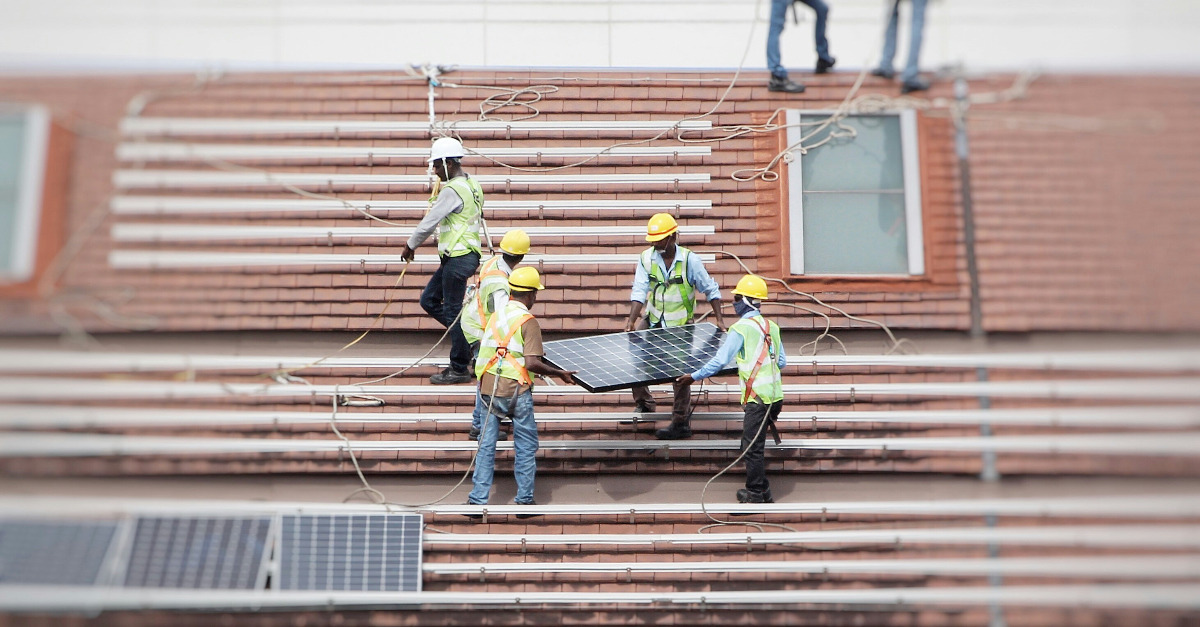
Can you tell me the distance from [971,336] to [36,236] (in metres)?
7.60

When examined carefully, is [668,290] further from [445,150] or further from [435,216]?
[445,150]

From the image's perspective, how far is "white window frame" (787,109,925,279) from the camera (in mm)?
10930

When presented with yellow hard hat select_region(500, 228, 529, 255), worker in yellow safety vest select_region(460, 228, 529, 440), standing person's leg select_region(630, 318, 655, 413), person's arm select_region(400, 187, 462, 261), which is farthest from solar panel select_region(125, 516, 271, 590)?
standing person's leg select_region(630, 318, 655, 413)

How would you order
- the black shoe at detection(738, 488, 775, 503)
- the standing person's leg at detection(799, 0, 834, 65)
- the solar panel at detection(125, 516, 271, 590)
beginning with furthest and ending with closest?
the standing person's leg at detection(799, 0, 834, 65) < the black shoe at detection(738, 488, 775, 503) < the solar panel at detection(125, 516, 271, 590)

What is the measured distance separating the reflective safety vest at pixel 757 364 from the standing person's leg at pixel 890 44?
3.48 meters

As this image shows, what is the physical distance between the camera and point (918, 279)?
35.7ft

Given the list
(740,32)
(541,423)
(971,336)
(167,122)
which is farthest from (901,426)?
(167,122)

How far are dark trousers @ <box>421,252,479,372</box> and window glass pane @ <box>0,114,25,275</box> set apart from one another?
3774mm

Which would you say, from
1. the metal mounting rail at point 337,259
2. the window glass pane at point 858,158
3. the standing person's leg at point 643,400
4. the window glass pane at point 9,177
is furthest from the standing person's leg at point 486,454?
the window glass pane at point 858,158

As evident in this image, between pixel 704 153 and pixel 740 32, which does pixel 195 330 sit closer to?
pixel 704 153

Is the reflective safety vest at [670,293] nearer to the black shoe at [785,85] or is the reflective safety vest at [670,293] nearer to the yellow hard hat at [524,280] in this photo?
the yellow hard hat at [524,280]

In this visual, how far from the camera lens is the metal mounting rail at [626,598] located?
7.66 metres

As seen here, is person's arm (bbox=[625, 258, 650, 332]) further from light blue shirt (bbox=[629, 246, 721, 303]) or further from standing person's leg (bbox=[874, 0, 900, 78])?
standing person's leg (bbox=[874, 0, 900, 78])

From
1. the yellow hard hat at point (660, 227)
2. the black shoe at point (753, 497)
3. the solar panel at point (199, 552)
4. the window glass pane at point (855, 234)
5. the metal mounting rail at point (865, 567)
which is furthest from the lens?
the window glass pane at point (855, 234)
